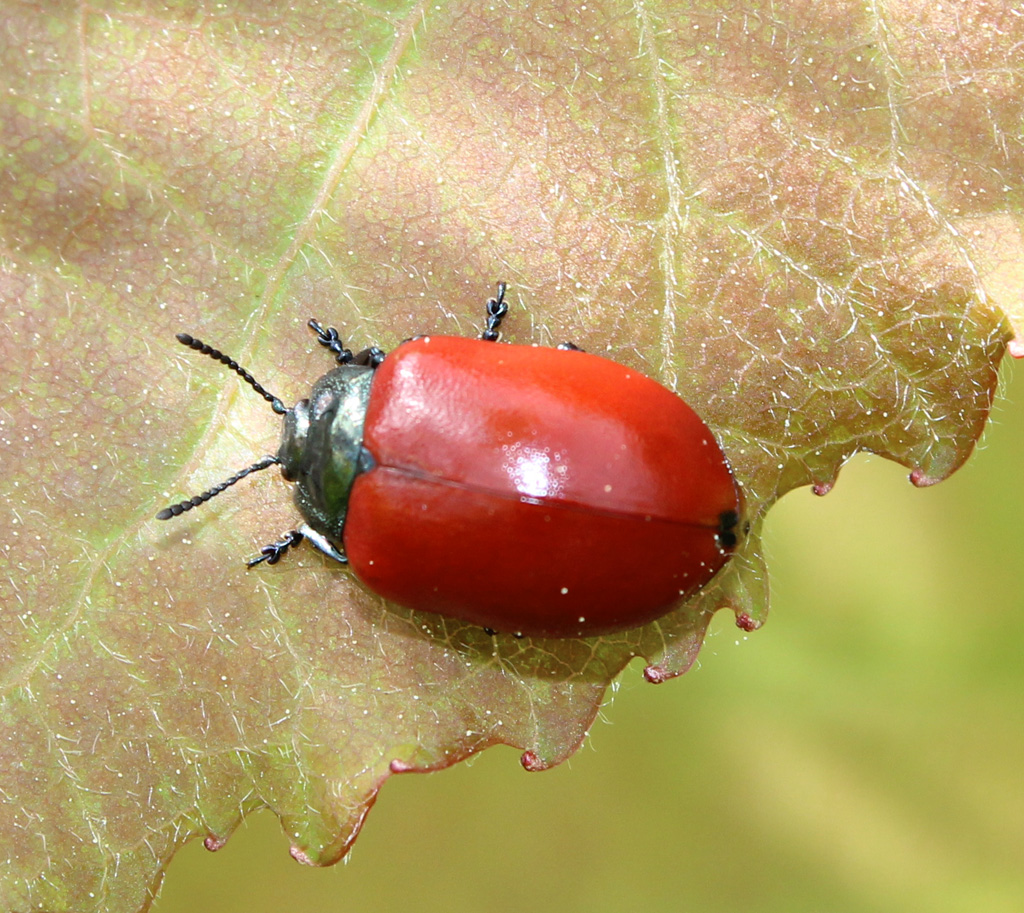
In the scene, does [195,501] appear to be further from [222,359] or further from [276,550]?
[222,359]

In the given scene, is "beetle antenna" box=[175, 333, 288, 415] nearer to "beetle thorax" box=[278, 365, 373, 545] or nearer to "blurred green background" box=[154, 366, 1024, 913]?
"beetle thorax" box=[278, 365, 373, 545]

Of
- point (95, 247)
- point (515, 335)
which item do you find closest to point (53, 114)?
point (95, 247)

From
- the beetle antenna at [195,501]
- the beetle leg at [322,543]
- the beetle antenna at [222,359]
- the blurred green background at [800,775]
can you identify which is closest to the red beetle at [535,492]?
the beetle antenna at [222,359]

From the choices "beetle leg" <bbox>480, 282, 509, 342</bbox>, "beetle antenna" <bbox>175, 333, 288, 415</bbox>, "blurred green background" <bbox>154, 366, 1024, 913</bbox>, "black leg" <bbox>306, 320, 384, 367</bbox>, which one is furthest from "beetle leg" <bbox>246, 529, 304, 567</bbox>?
"blurred green background" <bbox>154, 366, 1024, 913</bbox>

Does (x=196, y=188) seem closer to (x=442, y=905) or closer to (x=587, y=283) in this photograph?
(x=587, y=283)

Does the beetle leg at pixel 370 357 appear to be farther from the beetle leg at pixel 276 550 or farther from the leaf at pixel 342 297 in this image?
the beetle leg at pixel 276 550

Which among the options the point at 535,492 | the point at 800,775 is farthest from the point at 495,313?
the point at 800,775

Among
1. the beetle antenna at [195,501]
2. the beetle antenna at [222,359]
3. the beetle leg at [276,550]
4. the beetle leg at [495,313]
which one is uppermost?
the beetle leg at [495,313]
